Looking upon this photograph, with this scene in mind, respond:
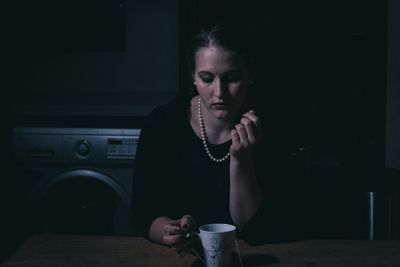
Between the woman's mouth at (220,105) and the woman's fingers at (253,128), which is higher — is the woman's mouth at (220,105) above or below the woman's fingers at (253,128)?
above

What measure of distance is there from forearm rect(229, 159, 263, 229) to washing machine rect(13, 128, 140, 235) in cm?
95

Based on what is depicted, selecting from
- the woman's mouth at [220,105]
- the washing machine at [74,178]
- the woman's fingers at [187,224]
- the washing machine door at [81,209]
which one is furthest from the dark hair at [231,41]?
the washing machine door at [81,209]

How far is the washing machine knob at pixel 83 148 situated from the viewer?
2193mm

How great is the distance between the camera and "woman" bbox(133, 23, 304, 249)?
49.7 inches

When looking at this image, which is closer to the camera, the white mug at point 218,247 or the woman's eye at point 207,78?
the white mug at point 218,247

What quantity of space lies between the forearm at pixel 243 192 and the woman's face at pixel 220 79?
0.15m

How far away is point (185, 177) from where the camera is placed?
4.80ft

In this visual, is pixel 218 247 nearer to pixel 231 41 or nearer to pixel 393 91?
pixel 231 41

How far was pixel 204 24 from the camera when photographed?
271 cm

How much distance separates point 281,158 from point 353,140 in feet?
4.26

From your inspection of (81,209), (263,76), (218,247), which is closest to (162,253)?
(218,247)

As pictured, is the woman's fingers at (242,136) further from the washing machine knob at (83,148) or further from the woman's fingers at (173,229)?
the washing machine knob at (83,148)

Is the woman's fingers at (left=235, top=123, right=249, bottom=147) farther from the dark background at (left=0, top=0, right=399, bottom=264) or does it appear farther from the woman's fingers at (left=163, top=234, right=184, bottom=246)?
the dark background at (left=0, top=0, right=399, bottom=264)

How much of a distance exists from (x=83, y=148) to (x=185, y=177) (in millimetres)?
858
